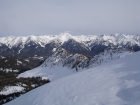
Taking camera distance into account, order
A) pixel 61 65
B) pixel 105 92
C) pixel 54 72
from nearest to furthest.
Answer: pixel 105 92, pixel 54 72, pixel 61 65

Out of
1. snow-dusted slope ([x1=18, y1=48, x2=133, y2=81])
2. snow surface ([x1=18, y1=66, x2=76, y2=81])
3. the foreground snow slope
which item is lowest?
→ snow surface ([x1=18, y1=66, x2=76, y2=81])

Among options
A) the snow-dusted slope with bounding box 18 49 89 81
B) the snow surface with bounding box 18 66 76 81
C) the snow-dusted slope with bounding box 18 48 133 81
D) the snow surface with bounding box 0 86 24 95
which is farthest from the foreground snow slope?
the snow surface with bounding box 18 66 76 81

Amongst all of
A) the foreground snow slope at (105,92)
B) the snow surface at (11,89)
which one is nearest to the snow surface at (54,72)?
the snow surface at (11,89)

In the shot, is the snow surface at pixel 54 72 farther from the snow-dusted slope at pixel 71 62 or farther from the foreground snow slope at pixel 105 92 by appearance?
the foreground snow slope at pixel 105 92

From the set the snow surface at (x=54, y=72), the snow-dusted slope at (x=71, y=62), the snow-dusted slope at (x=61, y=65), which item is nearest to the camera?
the snow-dusted slope at (x=71, y=62)

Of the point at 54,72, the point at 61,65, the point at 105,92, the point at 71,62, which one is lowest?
the point at 54,72

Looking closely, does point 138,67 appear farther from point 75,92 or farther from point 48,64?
point 48,64

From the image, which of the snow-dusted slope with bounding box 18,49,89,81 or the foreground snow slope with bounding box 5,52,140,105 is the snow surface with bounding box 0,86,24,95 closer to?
the snow-dusted slope with bounding box 18,49,89,81

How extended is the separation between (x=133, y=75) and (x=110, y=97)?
4.51 m

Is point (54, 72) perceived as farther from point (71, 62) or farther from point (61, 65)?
point (71, 62)

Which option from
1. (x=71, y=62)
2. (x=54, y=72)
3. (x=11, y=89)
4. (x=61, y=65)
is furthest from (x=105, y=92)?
(x=61, y=65)

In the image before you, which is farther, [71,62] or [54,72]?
[71,62]

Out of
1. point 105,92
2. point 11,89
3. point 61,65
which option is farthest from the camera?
point 61,65

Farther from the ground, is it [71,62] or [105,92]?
[105,92]
